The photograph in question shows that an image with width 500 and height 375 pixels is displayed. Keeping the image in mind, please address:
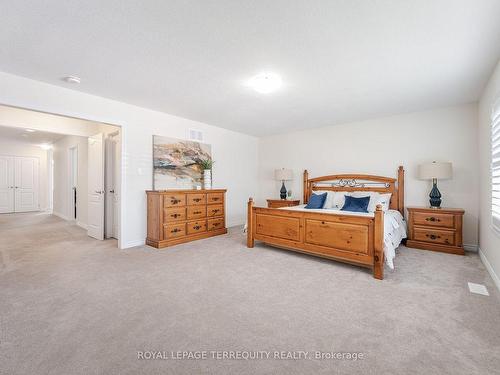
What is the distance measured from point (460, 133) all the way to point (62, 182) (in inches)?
401

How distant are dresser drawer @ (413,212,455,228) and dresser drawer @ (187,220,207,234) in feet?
12.3

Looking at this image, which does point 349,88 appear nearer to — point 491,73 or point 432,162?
point 491,73

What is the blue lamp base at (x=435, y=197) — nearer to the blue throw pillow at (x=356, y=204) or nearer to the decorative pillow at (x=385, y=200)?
the decorative pillow at (x=385, y=200)

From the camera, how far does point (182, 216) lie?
4.40 metres

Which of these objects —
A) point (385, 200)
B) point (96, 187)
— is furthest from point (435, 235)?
point (96, 187)

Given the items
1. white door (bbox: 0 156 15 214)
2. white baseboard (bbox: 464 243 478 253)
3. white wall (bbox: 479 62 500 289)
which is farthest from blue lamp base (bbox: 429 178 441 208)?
white door (bbox: 0 156 15 214)

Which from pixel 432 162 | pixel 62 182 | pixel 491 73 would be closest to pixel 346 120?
pixel 432 162

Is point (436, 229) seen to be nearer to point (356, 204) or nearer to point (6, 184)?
point (356, 204)

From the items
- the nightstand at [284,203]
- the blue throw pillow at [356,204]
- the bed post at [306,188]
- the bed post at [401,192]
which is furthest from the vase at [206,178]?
the bed post at [401,192]

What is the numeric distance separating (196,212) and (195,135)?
66.8 inches

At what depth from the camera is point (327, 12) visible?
1.86m

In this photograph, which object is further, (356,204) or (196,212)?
(196,212)

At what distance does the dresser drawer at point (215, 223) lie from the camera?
194 inches

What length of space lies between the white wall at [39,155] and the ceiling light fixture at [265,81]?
32.5 ft
